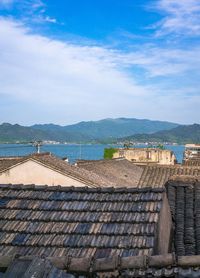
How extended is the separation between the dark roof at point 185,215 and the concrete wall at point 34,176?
7602mm

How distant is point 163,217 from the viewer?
8.98m

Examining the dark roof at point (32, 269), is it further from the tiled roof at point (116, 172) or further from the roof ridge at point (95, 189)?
the tiled roof at point (116, 172)

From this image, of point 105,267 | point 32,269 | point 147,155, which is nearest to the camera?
point 32,269

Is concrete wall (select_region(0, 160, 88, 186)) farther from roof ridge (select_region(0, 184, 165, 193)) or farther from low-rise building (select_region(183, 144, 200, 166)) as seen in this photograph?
low-rise building (select_region(183, 144, 200, 166))

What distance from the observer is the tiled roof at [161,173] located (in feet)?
93.2

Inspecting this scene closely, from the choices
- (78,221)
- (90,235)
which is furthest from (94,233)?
(78,221)

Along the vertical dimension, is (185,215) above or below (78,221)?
below

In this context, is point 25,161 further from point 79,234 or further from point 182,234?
point 79,234

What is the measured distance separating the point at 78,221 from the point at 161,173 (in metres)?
23.1

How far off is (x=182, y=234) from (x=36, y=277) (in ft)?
19.7

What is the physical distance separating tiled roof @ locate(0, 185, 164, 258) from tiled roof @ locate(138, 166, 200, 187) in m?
19.4

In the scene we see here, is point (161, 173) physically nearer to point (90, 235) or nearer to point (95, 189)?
point (95, 189)

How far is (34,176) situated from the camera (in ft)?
68.6

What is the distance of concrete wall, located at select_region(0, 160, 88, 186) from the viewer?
66.0 ft
